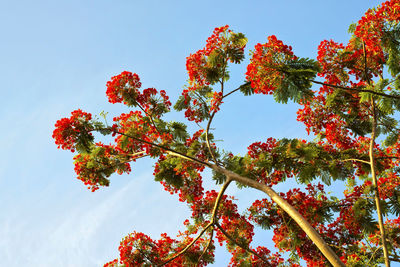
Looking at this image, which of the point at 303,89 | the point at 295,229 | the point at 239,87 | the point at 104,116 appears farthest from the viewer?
the point at 295,229

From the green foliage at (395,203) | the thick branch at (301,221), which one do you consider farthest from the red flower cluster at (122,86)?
the green foliage at (395,203)

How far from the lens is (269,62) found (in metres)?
7.53

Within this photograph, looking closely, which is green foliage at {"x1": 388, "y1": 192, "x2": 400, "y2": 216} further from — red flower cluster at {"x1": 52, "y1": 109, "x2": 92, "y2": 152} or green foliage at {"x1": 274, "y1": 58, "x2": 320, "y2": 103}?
red flower cluster at {"x1": 52, "y1": 109, "x2": 92, "y2": 152}

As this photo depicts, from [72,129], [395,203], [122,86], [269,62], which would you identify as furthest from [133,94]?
[395,203]

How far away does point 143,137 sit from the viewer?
31.1 feet

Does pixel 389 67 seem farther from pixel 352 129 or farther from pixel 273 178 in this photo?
pixel 273 178

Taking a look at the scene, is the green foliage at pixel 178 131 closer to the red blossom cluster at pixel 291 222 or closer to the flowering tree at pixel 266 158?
the flowering tree at pixel 266 158

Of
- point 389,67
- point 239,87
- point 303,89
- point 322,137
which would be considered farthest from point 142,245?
point 389,67

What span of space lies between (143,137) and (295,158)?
15.0ft

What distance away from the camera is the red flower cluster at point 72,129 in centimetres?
828

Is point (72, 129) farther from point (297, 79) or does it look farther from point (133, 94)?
point (297, 79)

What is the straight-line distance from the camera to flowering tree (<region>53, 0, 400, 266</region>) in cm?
949

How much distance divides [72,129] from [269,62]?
5.32 m

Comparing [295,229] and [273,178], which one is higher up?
[273,178]
